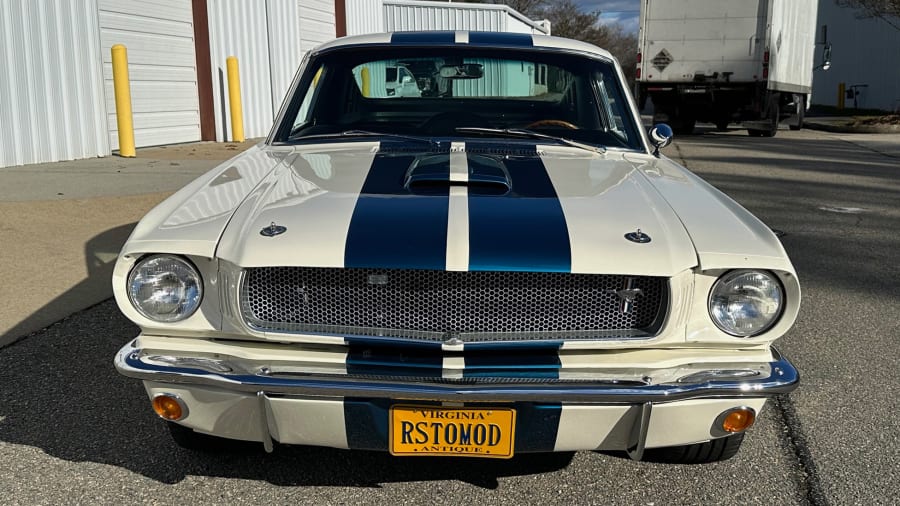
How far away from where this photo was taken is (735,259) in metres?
2.42

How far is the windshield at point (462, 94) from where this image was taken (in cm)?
376

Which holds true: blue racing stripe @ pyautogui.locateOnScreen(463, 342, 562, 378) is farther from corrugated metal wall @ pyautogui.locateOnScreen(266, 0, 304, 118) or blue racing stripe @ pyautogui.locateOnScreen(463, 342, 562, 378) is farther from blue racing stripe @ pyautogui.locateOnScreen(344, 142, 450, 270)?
corrugated metal wall @ pyautogui.locateOnScreen(266, 0, 304, 118)

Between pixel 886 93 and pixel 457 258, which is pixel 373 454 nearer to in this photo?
pixel 457 258

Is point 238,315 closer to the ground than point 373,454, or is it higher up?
higher up

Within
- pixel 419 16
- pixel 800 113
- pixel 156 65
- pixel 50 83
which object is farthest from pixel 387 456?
pixel 419 16

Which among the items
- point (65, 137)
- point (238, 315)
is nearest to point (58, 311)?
point (238, 315)

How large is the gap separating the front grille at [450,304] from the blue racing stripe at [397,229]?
0.25ft

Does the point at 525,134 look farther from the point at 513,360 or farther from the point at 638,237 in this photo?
the point at 513,360

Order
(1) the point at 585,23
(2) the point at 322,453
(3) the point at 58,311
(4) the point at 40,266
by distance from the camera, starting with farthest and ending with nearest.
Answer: (1) the point at 585,23, (4) the point at 40,266, (3) the point at 58,311, (2) the point at 322,453

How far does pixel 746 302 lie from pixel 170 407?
1.67 m

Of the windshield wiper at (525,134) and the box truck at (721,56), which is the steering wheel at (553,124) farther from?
the box truck at (721,56)

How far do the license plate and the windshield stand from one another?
5.58ft

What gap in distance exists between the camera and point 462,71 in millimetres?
3885

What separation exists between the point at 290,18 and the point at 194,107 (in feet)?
11.9
